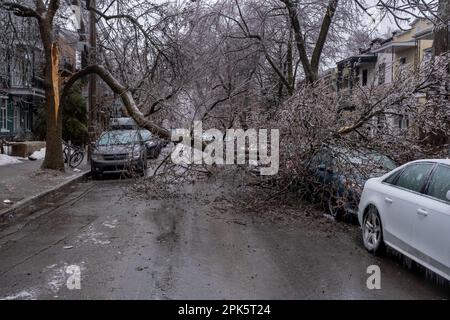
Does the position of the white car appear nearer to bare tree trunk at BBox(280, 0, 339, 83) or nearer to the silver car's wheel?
the silver car's wheel

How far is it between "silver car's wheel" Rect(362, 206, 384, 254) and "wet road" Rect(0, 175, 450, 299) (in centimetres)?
17

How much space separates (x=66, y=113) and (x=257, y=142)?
79.7ft

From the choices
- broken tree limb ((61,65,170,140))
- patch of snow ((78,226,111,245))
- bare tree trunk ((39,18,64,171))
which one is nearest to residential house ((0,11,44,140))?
bare tree trunk ((39,18,64,171))

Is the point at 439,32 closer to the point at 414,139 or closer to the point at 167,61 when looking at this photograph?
the point at 414,139

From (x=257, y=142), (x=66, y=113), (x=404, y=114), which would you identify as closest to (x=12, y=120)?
(x=66, y=113)

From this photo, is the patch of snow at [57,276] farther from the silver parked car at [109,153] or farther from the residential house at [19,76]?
the residential house at [19,76]

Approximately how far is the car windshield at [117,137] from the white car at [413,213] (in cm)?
967

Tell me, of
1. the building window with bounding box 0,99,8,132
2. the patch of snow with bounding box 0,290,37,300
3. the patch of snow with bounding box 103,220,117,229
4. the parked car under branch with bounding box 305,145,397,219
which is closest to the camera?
the patch of snow with bounding box 0,290,37,300

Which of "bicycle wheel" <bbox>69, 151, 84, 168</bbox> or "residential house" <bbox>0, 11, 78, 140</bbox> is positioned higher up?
"residential house" <bbox>0, 11, 78, 140</bbox>

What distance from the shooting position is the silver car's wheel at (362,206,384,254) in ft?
23.8

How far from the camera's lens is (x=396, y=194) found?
6891mm

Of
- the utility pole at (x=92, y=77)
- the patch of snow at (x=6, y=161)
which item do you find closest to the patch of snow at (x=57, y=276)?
A: the utility pole at (x=92, y=77)
